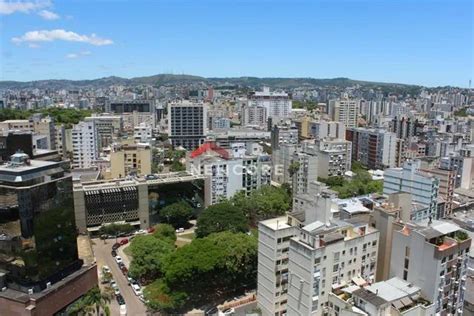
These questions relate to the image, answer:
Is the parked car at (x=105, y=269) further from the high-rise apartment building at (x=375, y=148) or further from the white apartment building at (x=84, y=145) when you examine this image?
the high-rise apartment building at (x=375, y=148)

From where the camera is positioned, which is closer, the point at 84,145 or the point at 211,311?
the point at 211,311

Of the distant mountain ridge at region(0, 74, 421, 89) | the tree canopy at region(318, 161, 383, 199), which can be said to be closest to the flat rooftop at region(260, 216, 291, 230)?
the tree canopy at region(318, 161, 383, 199)

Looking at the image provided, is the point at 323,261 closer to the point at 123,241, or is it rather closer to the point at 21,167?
the point at 21,167

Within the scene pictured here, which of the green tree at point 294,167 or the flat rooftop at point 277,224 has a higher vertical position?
the flat rooftop at point 277,224

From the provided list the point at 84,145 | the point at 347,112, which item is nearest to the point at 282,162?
the point at 84,145

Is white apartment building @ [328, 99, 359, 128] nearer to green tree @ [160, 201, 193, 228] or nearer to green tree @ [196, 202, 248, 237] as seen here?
green tree @ [160, 201, 193, 228]

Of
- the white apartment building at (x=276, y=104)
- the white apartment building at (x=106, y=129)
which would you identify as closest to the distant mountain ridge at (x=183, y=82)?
the white apartment building at (x=276, y=104)
